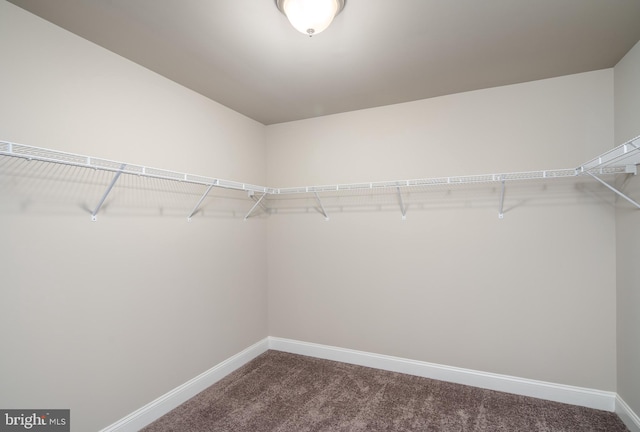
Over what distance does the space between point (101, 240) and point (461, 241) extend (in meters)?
2.60

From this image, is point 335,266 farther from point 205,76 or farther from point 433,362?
point 205,76

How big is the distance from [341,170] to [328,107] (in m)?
0.60

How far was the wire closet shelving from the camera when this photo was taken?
1562 millimetres

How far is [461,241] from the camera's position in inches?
106

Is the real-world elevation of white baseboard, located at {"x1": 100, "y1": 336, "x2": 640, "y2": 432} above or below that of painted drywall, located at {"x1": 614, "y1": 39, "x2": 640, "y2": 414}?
below

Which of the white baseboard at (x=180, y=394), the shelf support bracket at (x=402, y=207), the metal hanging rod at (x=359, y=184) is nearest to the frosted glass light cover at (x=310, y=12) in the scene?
the metal hanging rod at (x=359, y=184)

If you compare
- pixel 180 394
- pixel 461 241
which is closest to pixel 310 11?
pixel 461 241

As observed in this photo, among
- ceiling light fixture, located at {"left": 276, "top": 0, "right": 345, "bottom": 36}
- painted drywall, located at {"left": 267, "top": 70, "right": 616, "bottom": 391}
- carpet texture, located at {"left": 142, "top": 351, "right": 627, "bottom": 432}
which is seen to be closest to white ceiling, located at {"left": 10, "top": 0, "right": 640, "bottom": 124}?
ceiling light fixture, located at {"left": 276, "top": 0, "right": 345, "bottom": 36}

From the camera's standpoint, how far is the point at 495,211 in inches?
102

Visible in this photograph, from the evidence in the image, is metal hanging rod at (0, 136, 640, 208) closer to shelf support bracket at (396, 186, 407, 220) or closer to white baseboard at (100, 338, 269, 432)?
shelf support bracket at (396, 186, 407, 220)

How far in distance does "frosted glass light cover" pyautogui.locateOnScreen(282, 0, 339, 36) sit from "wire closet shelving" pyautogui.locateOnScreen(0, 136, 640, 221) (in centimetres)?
115

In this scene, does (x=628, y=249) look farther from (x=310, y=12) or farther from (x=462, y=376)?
(x=310, y=12)

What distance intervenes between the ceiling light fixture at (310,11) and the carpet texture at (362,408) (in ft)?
7.84

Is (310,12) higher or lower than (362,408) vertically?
higher
